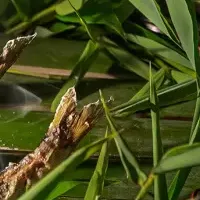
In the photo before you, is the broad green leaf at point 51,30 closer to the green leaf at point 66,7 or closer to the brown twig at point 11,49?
the green leaf at point 66,7

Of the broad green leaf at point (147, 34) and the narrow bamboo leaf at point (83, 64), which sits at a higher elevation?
the broad green leaf at point (147, 34)

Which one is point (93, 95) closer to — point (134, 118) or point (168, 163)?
point (134, 118)

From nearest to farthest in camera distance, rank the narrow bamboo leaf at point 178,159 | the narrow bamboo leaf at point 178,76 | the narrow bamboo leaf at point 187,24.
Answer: the narrow bamboo leaf at point 178,159 < the narrow bamboo leaf at point 187,24 < the narrow bamboo leaf at point 178,76

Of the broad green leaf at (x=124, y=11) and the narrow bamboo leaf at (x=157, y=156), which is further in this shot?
the broad green leaf at (x=124, y=11)

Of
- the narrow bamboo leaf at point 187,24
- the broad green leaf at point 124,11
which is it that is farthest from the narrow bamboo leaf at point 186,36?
the broad green leaf at point 124,11

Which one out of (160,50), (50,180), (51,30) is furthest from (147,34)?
(50,180)

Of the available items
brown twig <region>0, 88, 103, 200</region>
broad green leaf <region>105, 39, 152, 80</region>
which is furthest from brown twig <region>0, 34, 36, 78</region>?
broad green leaf <region>105, 39, 152, 80</region>

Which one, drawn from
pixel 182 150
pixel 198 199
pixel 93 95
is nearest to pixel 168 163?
pixel 182 150
